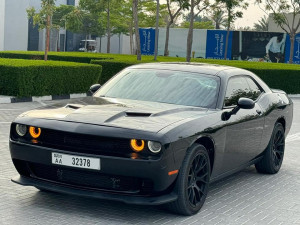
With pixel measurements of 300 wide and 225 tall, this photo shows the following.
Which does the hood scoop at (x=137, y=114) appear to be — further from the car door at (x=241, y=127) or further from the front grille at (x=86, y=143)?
the car door at (x=241, y=127)

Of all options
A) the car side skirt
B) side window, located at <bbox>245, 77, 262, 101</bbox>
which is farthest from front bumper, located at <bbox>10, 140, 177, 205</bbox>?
side window, located at <bbox>245, 77, 262, 101</bbox>

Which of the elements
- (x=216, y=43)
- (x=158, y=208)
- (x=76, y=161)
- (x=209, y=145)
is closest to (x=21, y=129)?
(x=76, y=161)

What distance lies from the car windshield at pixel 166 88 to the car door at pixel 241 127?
9.6 inches

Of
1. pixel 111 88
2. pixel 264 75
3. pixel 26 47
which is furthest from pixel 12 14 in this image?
pixel 111 88

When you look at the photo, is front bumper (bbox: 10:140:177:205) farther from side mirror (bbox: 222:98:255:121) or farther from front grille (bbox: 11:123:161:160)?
side mirror (bbox: 222:98:255:121)

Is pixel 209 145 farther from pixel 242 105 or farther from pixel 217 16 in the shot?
pixel 217 16

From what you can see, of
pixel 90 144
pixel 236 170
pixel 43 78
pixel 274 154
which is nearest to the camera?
pixel 90 144

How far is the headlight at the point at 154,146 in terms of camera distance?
5605mm

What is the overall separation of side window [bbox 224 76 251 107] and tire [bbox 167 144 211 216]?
3.45 ft

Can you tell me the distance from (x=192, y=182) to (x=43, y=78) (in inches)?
480

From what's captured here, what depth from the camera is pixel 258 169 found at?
27.9 ft

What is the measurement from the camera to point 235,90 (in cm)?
756

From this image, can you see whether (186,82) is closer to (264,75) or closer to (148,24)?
(264,75)

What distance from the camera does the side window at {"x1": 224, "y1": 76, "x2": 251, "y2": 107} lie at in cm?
725
